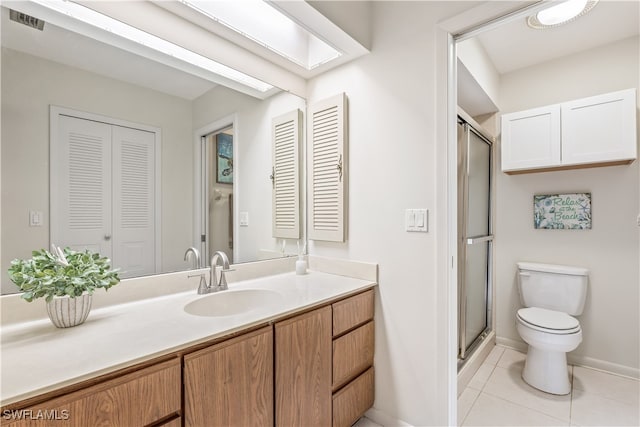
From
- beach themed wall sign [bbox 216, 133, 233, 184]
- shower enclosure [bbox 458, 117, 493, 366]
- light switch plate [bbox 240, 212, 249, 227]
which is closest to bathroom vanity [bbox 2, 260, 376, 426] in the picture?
light switch plate [bbox 240, 212, 249, 227]

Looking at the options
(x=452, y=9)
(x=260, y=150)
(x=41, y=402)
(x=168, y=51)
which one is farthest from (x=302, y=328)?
(x=452, y=9)

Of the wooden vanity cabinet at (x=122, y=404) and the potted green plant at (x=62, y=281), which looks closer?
the wooden vanity cabinet at (x=122, y=404)

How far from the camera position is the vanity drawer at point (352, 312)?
1424mm

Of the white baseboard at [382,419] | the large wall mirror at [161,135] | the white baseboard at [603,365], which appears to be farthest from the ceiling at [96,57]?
the white baseboard at [603,365]

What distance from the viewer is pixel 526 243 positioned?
2488 mm

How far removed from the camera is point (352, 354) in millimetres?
1519

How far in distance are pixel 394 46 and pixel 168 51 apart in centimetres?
115

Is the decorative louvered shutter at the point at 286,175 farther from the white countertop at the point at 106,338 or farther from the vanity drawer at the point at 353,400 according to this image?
the vanity drawer at the point at 353,400

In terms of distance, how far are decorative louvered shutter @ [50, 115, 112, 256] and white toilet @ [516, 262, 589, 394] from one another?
2556 millimetres

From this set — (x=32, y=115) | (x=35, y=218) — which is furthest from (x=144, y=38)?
(x=35, y=218)

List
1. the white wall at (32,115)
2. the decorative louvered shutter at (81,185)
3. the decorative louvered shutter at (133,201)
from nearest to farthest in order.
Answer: the white wall at (32,115) → the decorative louvered shutter at (81,185) → the decorative louvered shutter at (133,201)

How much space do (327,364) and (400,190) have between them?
3.07ft

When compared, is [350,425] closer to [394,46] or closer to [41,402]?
[41,402]

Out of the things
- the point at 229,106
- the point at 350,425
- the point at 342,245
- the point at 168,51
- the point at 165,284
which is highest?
the point at 168,51
